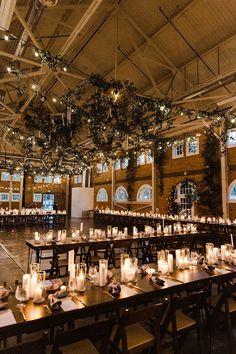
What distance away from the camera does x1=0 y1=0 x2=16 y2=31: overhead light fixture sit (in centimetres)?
294

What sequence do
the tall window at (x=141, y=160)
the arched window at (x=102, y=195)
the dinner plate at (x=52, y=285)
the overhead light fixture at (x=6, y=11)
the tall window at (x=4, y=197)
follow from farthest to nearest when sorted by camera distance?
1. the tall window at (x=4, y=197)
2. the arched window at (x=102, y=195)
3. the tall window at (x=141, y=160)
4. the overhead light fixture at (x=6, y=11)
5. the dinner plate at (x=52, y=285)

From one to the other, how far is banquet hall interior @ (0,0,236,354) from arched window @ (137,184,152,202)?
0.08 metres

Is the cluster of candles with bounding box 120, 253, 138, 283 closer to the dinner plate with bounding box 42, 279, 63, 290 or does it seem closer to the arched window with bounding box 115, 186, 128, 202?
the dinner plate with bounding box 42, 279, 63, 290

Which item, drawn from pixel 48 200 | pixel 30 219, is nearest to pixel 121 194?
pixel 30 219

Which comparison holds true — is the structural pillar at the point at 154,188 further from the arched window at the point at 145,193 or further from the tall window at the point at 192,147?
the tall window at the point at 192,147

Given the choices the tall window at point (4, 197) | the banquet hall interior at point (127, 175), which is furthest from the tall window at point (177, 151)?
the tall window at point (4, 197)

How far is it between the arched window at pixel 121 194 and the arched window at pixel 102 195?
1518 mm

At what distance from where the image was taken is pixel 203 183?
37.2 feet

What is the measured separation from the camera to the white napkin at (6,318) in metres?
1.87

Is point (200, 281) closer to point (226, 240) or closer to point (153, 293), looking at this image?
point (153, 293)

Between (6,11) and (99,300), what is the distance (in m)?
3.51

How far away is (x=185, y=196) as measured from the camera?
12.3 metres

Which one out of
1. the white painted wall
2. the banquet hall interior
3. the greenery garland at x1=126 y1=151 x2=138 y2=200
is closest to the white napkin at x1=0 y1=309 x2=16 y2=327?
the banquet hall interior

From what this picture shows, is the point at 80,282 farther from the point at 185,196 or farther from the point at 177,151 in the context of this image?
the point at 177,151
